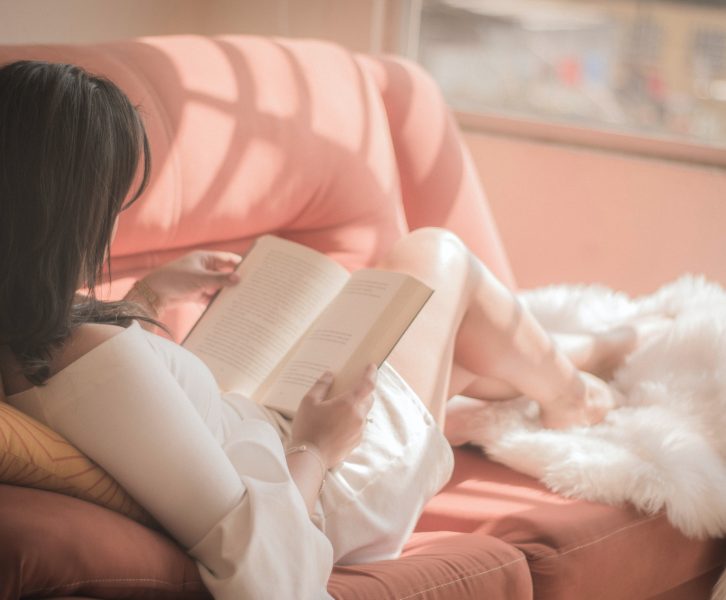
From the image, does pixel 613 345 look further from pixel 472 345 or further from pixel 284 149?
pixel 284 149

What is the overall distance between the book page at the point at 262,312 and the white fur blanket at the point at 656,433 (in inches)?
17.9

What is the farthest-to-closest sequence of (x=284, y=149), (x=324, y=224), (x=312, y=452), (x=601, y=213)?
(x=601, y=213) → (x=324, y=224) → (x=284, y=149) → (x=312, y=452)

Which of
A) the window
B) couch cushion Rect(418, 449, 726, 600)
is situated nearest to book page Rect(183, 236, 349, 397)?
couch cushion Rect(418, 449, 726, 600)

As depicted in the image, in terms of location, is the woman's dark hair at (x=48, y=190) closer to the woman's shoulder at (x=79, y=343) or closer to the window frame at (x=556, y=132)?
the woman's shoulder at (x=79, y=343)

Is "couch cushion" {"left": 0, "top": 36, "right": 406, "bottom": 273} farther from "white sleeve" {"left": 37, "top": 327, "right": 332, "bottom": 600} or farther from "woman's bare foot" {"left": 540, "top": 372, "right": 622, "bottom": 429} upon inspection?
"white sleeve" {"left": 37, "top": 327, "right": 332, "bottom": 600}

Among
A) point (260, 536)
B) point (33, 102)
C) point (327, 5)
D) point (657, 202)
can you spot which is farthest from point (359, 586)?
point (327, 5)

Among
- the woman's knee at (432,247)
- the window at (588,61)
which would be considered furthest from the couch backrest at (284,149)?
the window at (588,61)

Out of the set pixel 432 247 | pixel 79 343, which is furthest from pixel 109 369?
pixel 432 247

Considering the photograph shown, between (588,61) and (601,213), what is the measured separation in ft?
1.60

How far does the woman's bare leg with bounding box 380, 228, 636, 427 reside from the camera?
5.22 ft

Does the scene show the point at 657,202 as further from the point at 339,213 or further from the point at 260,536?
the point at 260,536

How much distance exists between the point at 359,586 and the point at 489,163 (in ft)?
6.50

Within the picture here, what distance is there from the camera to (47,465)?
998 millimetres

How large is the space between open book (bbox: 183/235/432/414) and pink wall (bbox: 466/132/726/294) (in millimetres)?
1426
